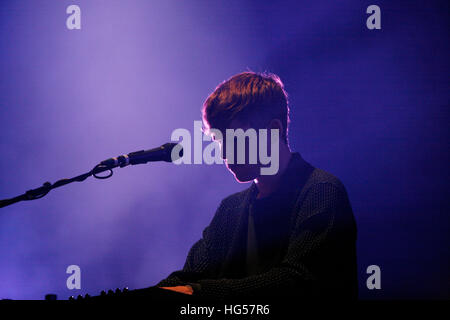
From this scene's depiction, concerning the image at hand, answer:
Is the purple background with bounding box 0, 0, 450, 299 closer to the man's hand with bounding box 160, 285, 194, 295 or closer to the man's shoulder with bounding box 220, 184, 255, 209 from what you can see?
the man's shoulder with bounding box 220, 184, 255, 209

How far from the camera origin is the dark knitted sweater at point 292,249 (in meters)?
1.20

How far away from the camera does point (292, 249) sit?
1.32 meters

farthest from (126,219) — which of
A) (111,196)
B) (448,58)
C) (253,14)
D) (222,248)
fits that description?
(448,58)

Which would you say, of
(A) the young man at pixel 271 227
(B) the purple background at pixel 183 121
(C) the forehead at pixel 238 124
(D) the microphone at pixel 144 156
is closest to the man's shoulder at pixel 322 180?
(A) the young man at pixel 271 227

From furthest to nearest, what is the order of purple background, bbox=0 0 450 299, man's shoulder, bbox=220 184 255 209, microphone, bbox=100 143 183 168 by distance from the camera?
purple background, bbox=0 0 450 299 < man's shoulder, bbox=220 184 255 209 < microphone, bbox=100 143 183 168

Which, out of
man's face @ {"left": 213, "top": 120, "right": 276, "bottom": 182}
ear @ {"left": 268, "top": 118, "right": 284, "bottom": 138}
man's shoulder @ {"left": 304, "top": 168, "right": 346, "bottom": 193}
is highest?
ear @ {"left": 268, "top": 118, "right": 284, "bottom": 138}

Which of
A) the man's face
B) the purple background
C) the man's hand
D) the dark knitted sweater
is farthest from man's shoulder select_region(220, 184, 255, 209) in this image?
the man's hand

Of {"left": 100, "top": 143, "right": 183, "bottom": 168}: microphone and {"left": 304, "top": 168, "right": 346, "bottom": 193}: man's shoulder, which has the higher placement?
{"left": 100, "top": 143, "right": 183, "bottom": 168}: microphone

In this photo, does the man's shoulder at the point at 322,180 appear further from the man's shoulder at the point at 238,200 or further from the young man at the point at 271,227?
the man's shoulder at the point at 238,200

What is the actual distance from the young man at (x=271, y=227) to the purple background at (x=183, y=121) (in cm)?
95

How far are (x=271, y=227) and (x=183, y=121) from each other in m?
1.63

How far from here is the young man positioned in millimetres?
1237

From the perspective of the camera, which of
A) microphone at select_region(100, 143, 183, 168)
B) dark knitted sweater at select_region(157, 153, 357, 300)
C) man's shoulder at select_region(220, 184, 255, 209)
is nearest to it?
dark knitted sweater at select_region(157, 153, 357, 300)

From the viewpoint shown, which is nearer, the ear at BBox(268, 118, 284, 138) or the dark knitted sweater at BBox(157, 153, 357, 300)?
the dark knitted sweater at BBox(157, 153, 357, 300)
